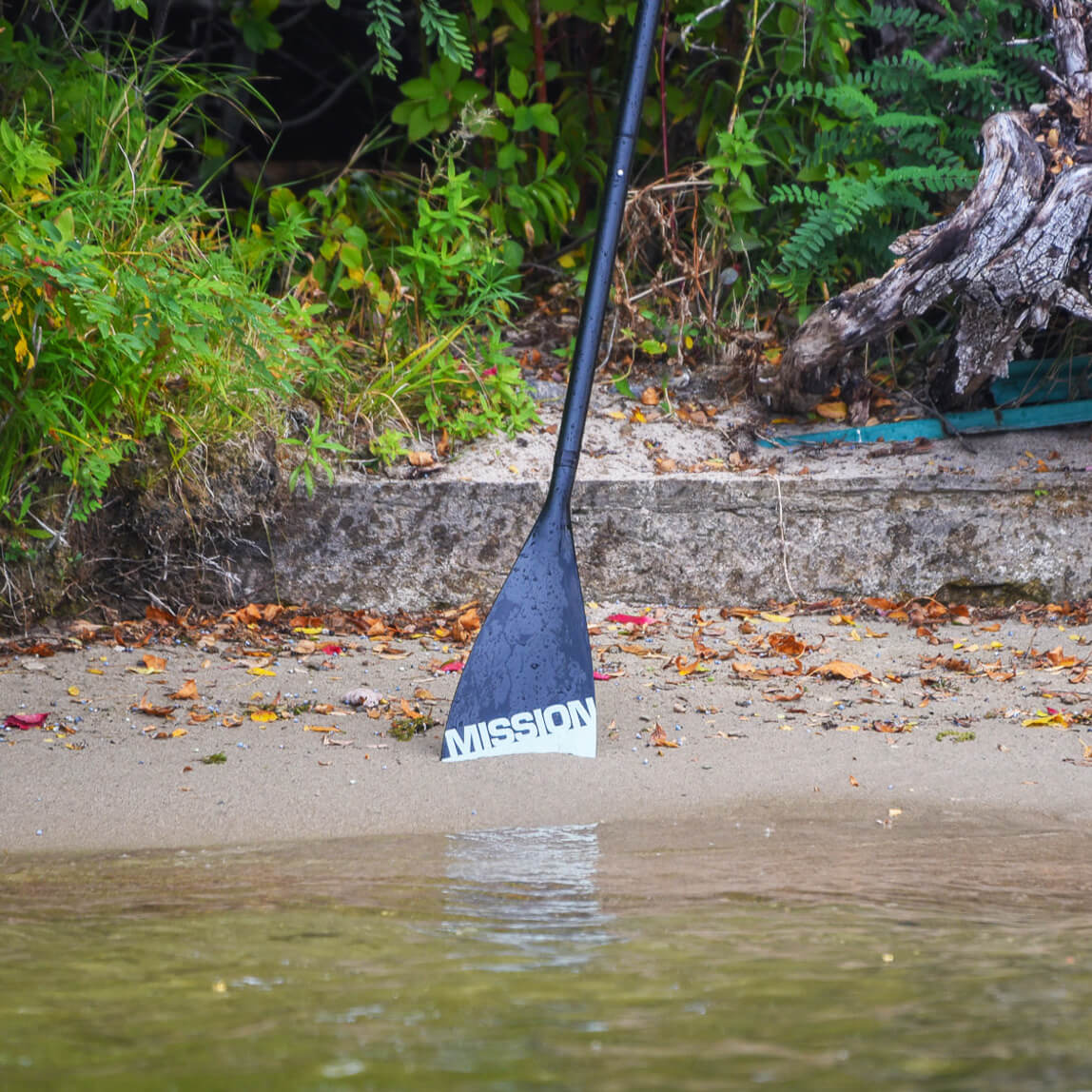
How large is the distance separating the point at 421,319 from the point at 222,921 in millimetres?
2650

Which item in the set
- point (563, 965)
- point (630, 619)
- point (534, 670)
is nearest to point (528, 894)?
point (563, 965)

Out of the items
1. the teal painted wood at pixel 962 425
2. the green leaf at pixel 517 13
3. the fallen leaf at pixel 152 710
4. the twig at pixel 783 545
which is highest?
the green leaf at pixel 517 13

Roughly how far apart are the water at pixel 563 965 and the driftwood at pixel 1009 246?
5.91 ft

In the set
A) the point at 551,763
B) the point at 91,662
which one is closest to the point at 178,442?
the point at 91,662

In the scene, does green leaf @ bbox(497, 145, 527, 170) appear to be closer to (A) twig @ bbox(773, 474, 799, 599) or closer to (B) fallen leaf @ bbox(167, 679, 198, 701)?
(A) twig @ bbox(773, 474, 799, 599)

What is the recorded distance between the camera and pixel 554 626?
2.41m

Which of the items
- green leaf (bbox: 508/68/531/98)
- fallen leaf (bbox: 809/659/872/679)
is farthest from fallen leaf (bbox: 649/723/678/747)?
green leaf (bbox: 508/68/531/98)

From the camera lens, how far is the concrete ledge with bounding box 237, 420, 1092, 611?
10.8ft

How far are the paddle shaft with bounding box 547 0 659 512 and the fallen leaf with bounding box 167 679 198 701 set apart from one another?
2.95 ft

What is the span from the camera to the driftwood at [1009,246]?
3.14 metres

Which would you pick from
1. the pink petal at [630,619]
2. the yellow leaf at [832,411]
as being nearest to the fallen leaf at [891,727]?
the pink petal at [630,619]

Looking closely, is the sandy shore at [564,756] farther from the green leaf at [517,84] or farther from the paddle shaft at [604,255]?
the green leaf at [517,84]

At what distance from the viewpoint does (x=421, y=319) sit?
3852 millimetres

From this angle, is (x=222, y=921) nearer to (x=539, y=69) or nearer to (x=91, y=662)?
(x=91, y=662)
